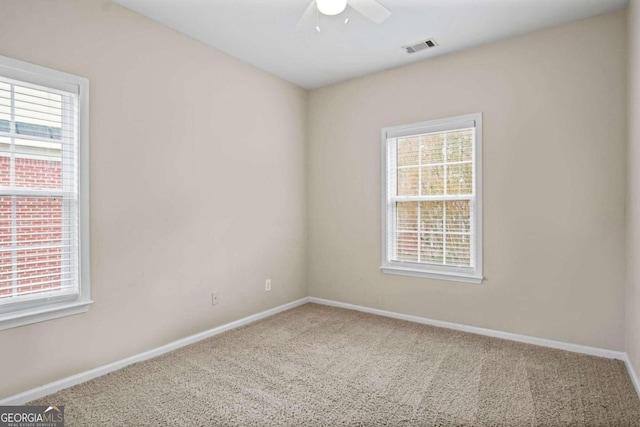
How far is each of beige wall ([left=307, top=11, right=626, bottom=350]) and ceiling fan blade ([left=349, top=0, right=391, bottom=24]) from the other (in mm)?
1358

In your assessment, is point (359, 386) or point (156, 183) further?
point (156, 183)

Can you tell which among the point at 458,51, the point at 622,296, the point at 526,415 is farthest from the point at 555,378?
the point at 458,51

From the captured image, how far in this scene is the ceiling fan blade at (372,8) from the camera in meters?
2.20

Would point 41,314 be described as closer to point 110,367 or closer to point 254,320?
point 110,367

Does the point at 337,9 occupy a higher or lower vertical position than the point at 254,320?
higher

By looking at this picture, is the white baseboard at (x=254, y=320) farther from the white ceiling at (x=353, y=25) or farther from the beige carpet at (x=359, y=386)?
the white ceiling at (x=353, y=25)

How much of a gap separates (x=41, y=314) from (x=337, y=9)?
8.57ft

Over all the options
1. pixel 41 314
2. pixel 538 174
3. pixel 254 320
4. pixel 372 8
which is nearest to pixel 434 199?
pixel 538 174

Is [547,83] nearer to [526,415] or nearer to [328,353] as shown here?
[526,415]

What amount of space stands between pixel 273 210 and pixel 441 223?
70.7 inches

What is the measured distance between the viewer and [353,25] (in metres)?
2.91

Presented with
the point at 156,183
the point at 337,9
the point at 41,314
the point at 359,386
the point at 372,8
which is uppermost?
the point at 372,8

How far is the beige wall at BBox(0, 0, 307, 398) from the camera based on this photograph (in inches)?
90.5

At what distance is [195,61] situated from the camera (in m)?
3.13
